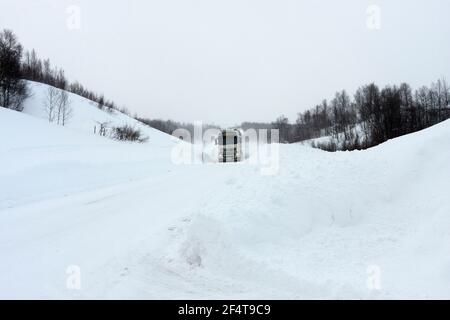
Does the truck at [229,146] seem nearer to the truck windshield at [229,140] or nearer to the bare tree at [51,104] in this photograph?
the truck windshield at [229,140]

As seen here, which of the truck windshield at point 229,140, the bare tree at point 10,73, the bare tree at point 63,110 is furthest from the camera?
the bare tree at point 63,110

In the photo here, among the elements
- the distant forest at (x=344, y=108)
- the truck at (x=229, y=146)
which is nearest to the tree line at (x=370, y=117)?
the distant forest at (x=344, y=108)

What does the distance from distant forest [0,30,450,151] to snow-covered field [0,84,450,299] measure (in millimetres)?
34812

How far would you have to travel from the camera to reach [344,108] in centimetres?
9594

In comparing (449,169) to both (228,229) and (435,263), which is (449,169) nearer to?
(435,263)

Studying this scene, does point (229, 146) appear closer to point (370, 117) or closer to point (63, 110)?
point (63, 110)

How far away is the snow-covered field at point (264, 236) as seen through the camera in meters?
5.29

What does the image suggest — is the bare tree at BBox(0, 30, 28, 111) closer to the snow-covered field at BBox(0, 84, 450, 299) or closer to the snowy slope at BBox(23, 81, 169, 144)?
the snowy slope at BBox(23, 81, 169, 144)

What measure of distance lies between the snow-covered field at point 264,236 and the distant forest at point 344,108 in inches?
1371

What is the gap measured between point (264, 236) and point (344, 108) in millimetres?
97658

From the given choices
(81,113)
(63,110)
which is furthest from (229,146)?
(81,113)

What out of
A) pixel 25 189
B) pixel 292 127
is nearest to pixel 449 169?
pixel 25 189

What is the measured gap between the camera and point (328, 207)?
767 centimetres
